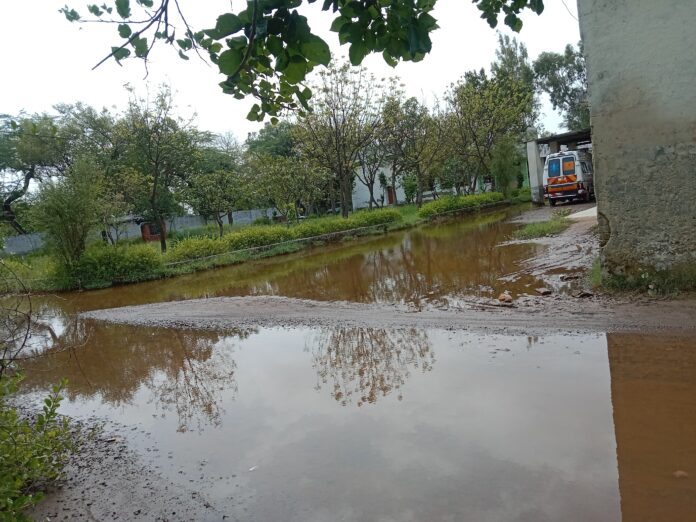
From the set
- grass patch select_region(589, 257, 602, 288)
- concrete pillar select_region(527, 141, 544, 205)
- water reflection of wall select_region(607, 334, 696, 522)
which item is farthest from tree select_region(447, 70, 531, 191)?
water reflection of wall select_region(607, 334, 696, 522)

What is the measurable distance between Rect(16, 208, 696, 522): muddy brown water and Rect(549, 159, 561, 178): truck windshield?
1672cm

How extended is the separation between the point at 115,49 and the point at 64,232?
1573cm

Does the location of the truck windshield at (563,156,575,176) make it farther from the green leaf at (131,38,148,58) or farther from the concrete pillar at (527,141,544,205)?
the green leaf at (131,38,148,58)

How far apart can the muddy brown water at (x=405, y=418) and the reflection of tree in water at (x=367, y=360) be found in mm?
29

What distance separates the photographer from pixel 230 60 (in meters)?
2.34

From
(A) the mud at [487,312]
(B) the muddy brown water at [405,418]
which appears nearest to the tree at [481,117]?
(A) the mud at [487,312]

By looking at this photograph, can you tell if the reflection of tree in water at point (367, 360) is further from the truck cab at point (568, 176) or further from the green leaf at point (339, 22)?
the truck cab at point (568, 176)

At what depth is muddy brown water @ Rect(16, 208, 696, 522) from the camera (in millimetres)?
3078

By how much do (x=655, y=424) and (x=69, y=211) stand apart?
17.0 metres

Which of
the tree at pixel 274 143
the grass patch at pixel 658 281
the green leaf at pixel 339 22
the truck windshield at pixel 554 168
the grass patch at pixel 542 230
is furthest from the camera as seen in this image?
the tree at pixel 274 143

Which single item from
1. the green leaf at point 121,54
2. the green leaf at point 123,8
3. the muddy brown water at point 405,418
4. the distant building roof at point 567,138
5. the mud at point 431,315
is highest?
the distant building roof at point 567,138

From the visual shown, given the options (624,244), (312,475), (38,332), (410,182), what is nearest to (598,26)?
(624,244)

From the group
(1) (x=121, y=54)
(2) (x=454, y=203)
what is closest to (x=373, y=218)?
(2) (x=454, y=203)

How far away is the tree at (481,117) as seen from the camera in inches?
1178
